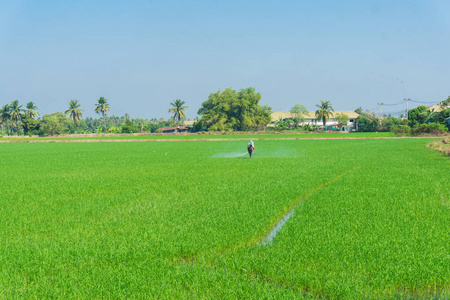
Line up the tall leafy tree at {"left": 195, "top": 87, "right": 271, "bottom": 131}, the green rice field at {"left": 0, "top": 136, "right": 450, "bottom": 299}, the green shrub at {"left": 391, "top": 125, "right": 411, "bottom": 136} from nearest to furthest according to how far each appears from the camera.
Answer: the green rice field at {"left": 0, "top": 136, "right": 450, "bottom": 299}
the green shrub at {"left": 391, "top": 125, "right": 411, "bottom": 136}
the tall leafy tree at {"left": 195, "top": 87, "right": 271, "bottom": 131}

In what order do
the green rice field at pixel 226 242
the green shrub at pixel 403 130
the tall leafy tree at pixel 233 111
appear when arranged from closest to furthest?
the green rice field at pixel 226 242, the green shrub at pixel 403 130, the tall leafy tree at pixel 233 111

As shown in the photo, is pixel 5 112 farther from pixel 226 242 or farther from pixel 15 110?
pixel 226 242

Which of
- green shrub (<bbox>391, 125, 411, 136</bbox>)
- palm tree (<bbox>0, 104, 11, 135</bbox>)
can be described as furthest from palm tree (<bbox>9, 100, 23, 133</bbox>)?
green shrub (<bbox>391, 125, 411, 136</bbox>)

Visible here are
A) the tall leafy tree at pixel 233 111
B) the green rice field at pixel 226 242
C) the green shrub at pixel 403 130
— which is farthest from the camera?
Answer: the tall leafy tree at pixel 233 111

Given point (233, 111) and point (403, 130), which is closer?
point (403, 130)

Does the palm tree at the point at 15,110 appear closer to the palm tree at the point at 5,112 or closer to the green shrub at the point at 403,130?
the palm tree at the point at 5,112

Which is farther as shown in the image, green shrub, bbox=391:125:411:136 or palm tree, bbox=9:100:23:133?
palm tree, bbox=9:100:23:133

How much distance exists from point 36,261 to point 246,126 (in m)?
82.3

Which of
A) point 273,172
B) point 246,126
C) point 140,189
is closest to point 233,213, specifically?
point 140,189

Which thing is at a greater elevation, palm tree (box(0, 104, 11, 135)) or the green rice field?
palm tree (box(0, 104, 11, 135))

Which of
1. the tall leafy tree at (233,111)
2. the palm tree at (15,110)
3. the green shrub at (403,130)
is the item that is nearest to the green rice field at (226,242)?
the green shrub at (403,130)

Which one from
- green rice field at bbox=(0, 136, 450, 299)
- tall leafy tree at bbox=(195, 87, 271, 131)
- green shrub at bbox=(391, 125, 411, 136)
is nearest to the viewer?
green rice field at bbox=(0, 136, 450, 299)

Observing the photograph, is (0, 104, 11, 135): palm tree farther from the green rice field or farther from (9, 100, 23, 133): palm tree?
the green rice field

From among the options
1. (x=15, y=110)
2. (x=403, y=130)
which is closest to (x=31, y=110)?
(x=15, y=110)
